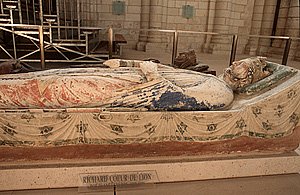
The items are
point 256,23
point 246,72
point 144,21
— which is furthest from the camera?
point 256,23

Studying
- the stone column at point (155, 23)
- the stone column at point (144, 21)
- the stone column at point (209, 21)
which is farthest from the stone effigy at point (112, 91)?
the stone column at point (209, 21)

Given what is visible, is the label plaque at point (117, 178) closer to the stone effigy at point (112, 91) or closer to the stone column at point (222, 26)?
the stone effigy at point (112, 91)

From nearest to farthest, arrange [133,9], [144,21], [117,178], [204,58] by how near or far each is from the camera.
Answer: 1. [117,178]
2. [204,58]
3. [133,9]
4. [144,21]

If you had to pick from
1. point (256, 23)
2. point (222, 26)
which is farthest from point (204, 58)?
point (256, 23)

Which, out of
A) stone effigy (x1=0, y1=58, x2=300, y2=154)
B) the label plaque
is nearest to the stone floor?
stone effigy (x1=0, y1=58, x2=300, y2=154)

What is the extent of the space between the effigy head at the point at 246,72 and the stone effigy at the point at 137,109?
31mm

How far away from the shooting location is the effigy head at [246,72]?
231 cm

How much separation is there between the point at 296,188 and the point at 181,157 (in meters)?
0.97

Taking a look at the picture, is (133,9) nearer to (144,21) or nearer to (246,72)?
(144,21)

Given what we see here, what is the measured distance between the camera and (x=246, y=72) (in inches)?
90.8

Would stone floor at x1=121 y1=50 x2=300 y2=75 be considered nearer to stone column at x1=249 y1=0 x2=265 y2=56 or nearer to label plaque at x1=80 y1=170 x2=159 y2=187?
stone column at x1=249 y1=0 x2=265 y2=56

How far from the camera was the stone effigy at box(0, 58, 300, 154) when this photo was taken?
1857 mm

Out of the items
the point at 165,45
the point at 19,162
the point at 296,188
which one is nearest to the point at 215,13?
the point at 165,45

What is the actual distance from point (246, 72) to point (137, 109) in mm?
1070
